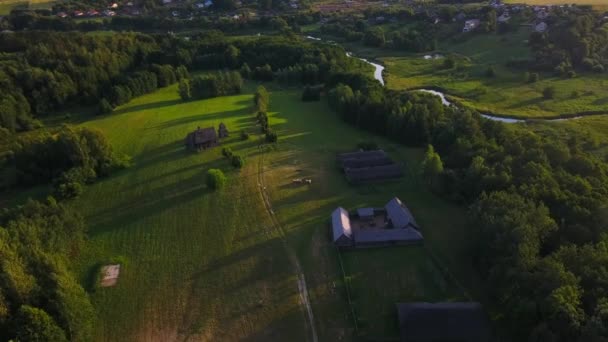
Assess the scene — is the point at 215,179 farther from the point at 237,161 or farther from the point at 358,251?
the point at 358,251

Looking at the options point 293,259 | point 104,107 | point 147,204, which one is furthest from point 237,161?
point 104,107

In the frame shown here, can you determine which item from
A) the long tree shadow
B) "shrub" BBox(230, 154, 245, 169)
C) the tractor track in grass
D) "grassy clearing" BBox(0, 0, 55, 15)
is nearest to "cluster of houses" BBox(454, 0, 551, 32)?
the long tree shadow

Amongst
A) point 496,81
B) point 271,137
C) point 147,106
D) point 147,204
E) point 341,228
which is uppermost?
point 147,106

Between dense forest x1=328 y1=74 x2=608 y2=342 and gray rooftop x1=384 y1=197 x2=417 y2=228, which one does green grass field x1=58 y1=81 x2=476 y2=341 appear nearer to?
gray rooftop x1=384 y1=197 x2=417 y2=228

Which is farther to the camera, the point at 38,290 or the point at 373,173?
the point at 373,173

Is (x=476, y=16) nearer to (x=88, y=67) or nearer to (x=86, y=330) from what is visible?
(x=88, y=67)
